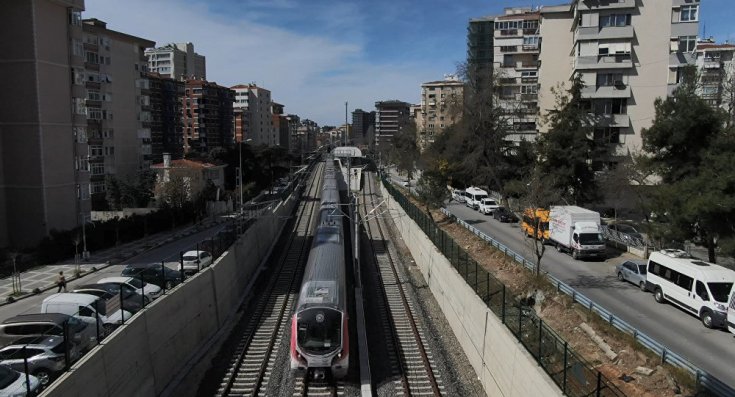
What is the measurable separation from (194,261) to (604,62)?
34759mm

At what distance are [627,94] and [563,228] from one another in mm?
18628

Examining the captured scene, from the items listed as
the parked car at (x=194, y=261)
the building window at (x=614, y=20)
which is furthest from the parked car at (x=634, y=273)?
the building window at (x=614, y=20)

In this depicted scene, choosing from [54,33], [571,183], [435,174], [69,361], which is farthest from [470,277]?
[54,33]

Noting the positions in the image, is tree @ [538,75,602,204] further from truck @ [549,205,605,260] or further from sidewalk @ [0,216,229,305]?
sidewalk @ [0,216,229,305]

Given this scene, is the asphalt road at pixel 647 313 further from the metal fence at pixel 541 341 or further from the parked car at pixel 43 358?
the parked car at pixel 43 358

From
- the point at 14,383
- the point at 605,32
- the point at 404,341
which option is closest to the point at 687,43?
the point at 605,32

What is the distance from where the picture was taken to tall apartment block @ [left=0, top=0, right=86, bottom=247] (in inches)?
1331

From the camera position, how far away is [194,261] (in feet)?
70.1

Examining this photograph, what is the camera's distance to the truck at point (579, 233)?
26875mm

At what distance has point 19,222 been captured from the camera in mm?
35062

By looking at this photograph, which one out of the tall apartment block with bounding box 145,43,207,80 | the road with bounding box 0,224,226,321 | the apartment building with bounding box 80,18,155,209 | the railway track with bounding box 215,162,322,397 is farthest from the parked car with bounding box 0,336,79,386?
the tall apartment block with bounding box 145,43,207,80

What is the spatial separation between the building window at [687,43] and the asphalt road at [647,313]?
22.1 metres

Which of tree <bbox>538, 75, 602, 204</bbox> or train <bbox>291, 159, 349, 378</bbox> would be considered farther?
tree <bbox>538, 75, 602, 204</bbox>

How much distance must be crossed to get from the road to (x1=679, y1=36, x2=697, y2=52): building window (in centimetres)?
3862
